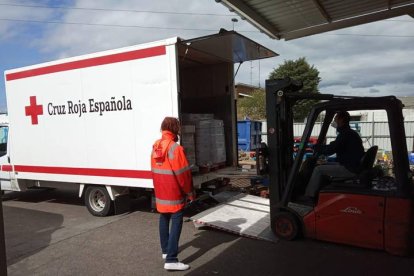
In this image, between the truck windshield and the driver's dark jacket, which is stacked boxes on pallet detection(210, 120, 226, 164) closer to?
the driver's dark jacket

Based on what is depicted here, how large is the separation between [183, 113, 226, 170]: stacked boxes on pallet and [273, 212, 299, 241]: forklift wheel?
6.15 ft

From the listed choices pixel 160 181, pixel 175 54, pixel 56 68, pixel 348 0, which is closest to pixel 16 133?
pixel 56 68

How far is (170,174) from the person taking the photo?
440cm

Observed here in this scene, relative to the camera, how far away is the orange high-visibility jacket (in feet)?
14.4

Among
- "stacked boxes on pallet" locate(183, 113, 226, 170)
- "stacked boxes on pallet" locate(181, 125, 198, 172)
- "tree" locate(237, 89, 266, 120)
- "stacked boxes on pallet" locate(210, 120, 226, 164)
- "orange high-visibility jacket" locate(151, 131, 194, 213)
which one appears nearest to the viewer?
"orange high-visibility jacket" locate(151, 131, 194, 213)

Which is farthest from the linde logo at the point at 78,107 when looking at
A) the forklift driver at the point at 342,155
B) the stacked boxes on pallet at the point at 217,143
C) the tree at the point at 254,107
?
the tree at the point at 254,107

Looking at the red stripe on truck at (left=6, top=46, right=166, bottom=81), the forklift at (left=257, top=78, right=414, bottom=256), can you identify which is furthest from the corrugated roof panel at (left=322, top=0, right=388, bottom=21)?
the red stripe on truck at (left=6, top=46, right=166, bottom=81)

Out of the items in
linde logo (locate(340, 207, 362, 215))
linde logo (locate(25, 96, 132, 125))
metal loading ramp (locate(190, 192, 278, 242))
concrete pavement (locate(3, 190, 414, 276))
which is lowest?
concrete pavement (locate(3, 190, 414, 276))

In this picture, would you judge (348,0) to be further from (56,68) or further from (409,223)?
(56,68)

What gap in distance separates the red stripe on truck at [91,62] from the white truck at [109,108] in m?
0.02

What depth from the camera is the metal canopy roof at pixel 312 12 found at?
6.21 metres

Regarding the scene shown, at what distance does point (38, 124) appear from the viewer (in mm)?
7879

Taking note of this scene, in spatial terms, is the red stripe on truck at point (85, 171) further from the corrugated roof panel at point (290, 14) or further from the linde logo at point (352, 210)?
the corrugated roof panel at point (290, 14)

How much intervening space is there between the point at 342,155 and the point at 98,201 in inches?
183
